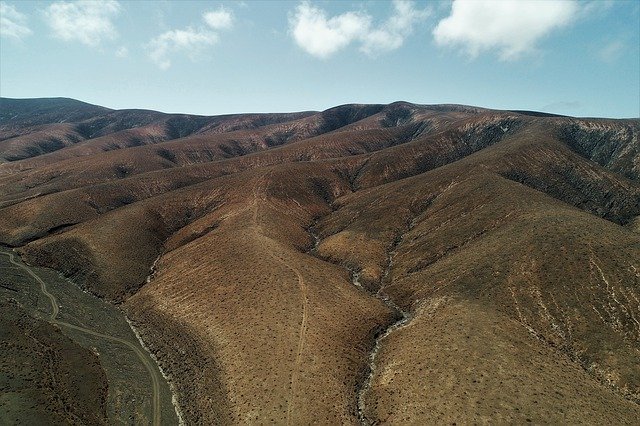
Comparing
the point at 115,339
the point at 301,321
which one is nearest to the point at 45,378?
the point at 115,339

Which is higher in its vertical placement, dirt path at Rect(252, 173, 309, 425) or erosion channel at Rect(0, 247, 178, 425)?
dirt path at Rect(252, 173, 309, 425)

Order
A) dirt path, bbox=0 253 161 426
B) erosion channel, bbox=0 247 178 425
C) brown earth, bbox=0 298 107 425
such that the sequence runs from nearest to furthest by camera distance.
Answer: brown earth, bbox=0 298 107 425
erosion channel, bbox=0 247 178 425
dirt path, bbox=0 253 161 426

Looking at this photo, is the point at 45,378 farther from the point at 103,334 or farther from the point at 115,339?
the point at 103,334

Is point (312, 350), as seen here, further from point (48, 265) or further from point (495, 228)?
point (48, 265)

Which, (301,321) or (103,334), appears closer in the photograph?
(301,321)

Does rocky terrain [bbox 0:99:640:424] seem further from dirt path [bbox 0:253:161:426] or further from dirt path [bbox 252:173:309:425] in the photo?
dirt path [bbox 0:253:161:426]

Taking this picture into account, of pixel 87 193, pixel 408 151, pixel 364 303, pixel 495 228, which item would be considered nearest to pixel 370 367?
pixel 364 303

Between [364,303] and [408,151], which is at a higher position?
[408,151]

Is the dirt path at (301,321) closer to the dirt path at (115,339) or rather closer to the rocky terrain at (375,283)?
the rocky terrain at (375,283)

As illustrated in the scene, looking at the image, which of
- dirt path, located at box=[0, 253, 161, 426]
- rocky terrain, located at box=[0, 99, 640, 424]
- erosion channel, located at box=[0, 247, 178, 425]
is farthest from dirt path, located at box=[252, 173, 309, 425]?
dirt path, located at box=[0, 253, 161, 426]
